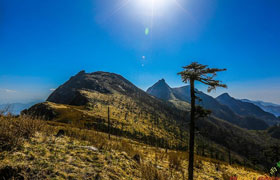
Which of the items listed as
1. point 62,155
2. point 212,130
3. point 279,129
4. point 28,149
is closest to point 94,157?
point 62,155

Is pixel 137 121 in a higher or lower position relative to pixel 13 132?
lower

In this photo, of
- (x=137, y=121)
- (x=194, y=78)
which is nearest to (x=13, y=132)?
(x=194, y=78)

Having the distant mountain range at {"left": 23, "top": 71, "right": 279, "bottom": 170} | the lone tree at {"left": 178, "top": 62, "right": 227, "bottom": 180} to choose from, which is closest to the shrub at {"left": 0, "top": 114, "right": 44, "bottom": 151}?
the lone tree at {"left": 178, "top": 62, "right": 227, "bottom": 180}

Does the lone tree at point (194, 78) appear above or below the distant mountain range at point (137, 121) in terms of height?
above

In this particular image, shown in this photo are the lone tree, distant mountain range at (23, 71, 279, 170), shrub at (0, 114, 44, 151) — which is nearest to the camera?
shrub at (0, 114, 44, 151)

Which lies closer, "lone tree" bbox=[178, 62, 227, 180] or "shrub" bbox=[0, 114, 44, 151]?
"shrub" bbox=[0, 114, 44, 151]

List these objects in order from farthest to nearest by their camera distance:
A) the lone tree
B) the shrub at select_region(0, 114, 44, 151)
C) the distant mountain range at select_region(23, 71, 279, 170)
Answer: the distant mountain range at select_region(23, 71, 279, 170) < the lone tree < the shrub at select_region(0, 114, 44, 151)

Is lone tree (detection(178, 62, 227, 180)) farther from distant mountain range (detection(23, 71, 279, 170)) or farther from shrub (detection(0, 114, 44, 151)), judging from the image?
distant mountain range (detection(23, 71, 279, 170))

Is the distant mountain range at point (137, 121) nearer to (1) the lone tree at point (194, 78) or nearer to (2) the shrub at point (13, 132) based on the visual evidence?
(1) the lone tree at point (194, 78)

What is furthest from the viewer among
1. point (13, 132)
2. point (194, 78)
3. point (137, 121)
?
point (137, 121)

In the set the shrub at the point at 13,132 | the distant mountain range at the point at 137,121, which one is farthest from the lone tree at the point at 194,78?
the distant mountain range at the point at 137,121

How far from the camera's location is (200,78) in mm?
10469

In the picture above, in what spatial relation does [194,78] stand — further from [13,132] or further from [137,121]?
[137,121]

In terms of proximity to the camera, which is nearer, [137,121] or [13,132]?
[13,132]
